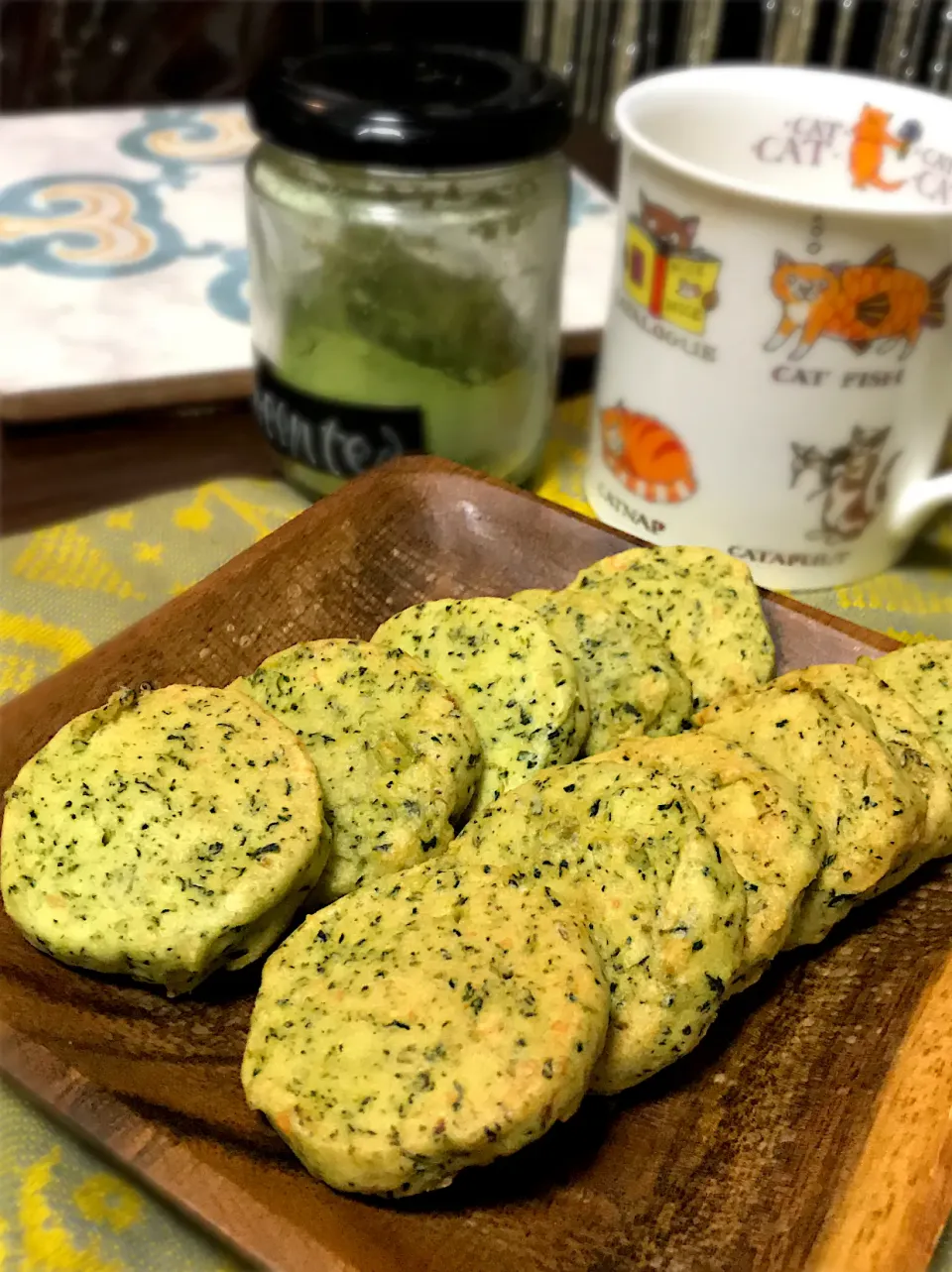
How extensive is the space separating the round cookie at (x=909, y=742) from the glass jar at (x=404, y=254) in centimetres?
42

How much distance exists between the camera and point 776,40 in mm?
1932

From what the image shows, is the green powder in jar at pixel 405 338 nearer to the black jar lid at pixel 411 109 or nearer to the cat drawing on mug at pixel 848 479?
the black jar lid at pixel 411 109

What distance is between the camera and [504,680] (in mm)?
670

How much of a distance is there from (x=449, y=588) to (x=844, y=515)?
334 millimetres

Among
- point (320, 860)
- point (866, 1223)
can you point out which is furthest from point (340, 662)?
point (866, 1223)

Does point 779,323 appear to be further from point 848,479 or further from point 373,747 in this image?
point 373,747

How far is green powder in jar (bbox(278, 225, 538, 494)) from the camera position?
36.5 inches

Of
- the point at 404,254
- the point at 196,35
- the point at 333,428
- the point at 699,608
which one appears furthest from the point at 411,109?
the point at 196,35

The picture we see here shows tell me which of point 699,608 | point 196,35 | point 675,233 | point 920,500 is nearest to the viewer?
point 699,608

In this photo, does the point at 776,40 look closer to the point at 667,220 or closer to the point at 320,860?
the point at 667,220

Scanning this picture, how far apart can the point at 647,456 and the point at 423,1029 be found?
0.58 metres

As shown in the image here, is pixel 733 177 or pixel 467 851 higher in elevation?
pixel 733 177

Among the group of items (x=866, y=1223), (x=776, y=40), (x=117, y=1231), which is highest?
(x=776, y=40)

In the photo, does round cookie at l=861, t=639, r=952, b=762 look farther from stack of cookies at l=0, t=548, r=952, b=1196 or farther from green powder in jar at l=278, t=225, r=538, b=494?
green powder in jar at l=278, t=225, r=538, b=494
